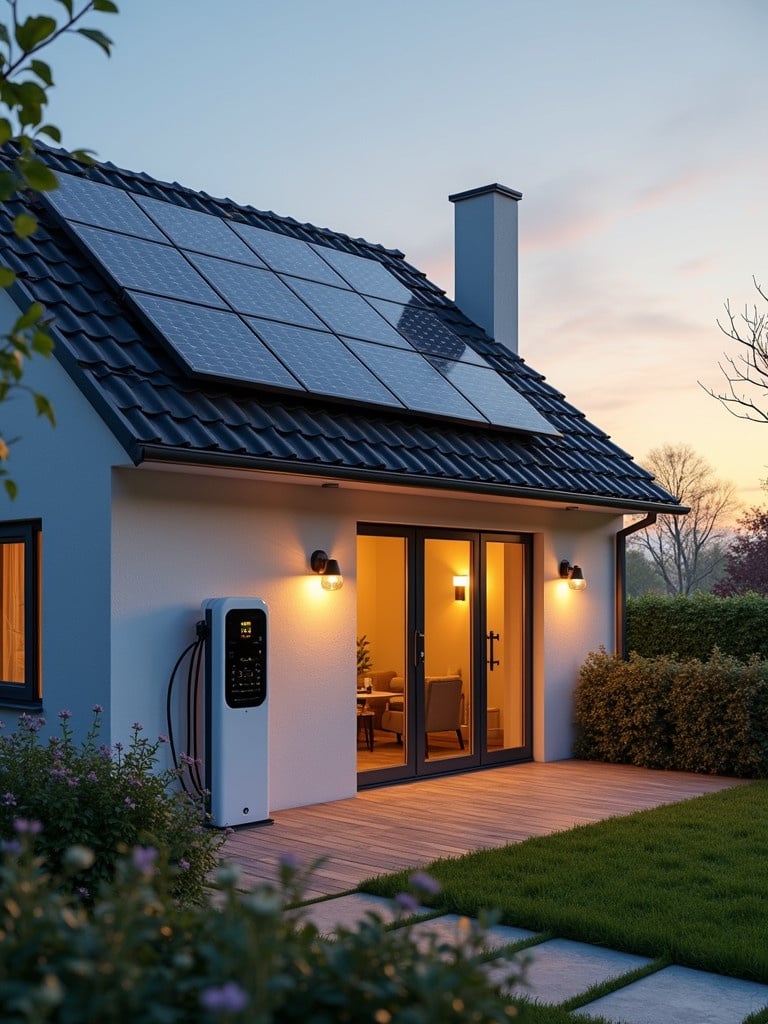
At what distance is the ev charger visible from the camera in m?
8.35

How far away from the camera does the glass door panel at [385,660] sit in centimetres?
1067

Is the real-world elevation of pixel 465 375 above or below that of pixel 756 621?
above

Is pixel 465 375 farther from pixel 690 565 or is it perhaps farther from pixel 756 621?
pixel 690 565

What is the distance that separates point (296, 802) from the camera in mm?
9406

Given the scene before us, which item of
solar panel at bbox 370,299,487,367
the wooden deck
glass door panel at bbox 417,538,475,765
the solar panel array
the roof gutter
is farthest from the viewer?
solar panel at bbox 370,299,487,367

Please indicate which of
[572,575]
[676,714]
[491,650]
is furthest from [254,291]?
[676,714]

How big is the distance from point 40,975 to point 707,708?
387 inches

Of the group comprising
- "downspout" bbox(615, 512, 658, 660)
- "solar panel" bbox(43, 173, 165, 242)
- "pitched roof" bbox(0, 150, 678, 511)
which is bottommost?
"downspout" bbox(615, 512, 658, 660)

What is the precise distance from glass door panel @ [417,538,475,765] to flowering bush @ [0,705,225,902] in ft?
17.1

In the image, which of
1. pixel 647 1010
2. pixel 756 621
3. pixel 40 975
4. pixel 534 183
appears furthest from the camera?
pixel 534 183

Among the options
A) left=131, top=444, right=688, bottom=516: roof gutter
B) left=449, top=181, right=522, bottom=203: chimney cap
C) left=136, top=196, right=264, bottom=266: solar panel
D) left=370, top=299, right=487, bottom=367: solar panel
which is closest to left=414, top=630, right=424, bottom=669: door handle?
left=131, top=444, right=688, bottom=516: roof gutter

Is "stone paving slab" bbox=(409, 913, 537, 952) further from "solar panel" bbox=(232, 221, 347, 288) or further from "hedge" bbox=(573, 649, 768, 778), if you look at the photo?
"solar panel" bbox=(232, 221, 347, 288)

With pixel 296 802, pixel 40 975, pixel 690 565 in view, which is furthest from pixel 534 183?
pixel 690 565

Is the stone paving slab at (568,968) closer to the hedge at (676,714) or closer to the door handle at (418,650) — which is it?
the door handle at (418,650)
